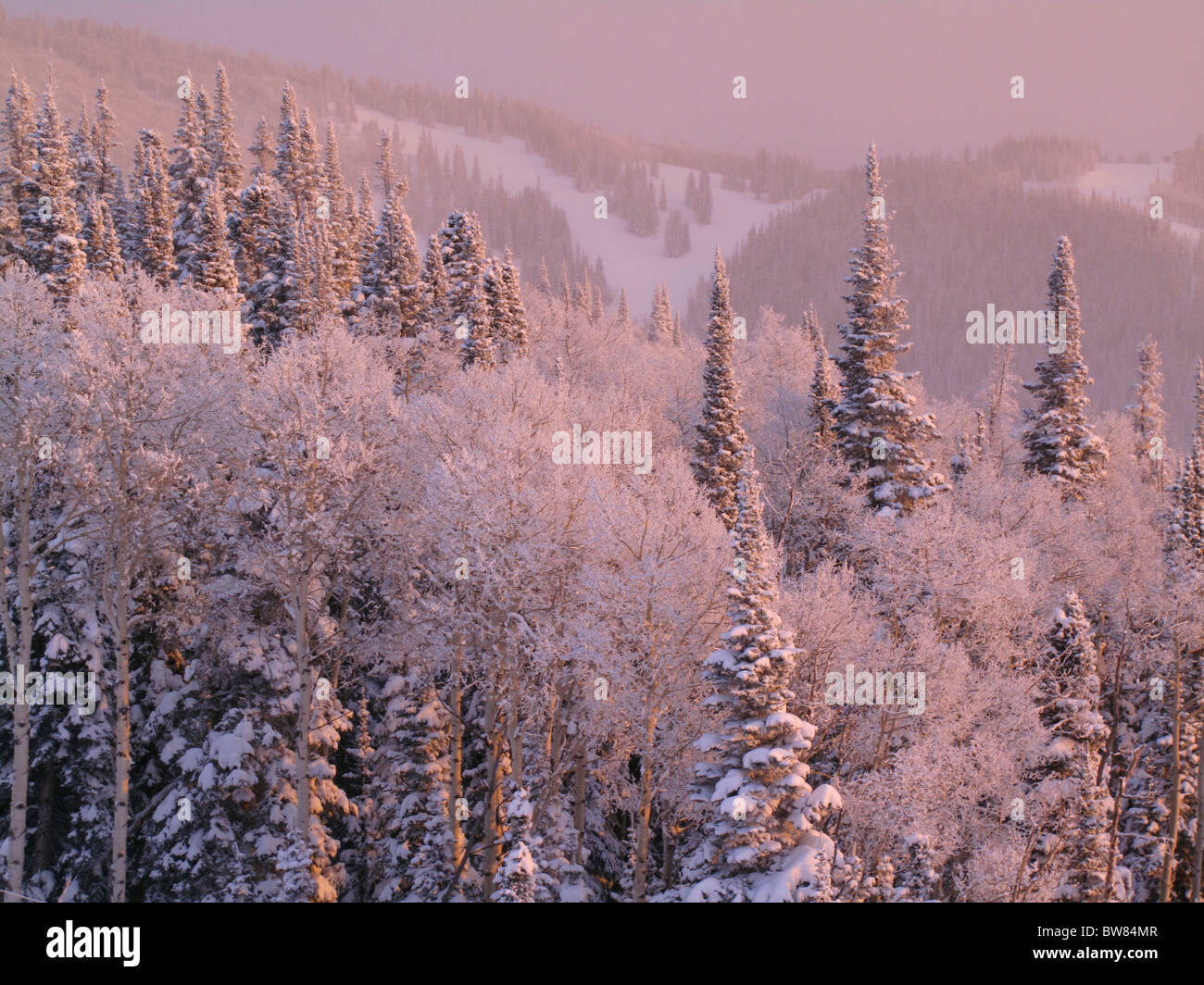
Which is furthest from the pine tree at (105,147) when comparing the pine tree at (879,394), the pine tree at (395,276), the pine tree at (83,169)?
the pine tree at (879,394)

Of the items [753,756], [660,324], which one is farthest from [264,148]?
[753,756]

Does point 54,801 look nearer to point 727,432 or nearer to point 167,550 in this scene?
point 167,550

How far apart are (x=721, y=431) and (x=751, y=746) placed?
23268mm

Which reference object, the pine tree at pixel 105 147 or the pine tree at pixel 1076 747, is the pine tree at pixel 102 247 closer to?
the pine tree at pixel 105 147

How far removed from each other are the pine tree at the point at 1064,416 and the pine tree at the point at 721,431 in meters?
13.8

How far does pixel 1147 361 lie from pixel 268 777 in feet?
214

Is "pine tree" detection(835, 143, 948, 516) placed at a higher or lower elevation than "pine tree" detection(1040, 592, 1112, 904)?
higher

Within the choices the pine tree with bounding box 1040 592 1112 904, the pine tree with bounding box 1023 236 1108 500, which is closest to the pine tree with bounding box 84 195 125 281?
the pine tree with bounding box 1023 236 1108 500

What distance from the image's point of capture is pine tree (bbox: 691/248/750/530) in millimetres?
38312

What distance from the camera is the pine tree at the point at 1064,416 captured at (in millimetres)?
38969

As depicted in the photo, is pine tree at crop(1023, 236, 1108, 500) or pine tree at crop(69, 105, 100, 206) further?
pine tree at crop(69, 105, 100, 206)

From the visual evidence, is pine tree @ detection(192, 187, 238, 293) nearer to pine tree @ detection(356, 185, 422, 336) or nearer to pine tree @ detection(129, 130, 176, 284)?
pine tree @ detection(129, 130, 176, 284)

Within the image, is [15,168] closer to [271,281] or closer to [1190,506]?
[271,281]

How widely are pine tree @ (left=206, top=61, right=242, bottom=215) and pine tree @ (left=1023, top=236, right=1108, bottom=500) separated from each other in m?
60.4
